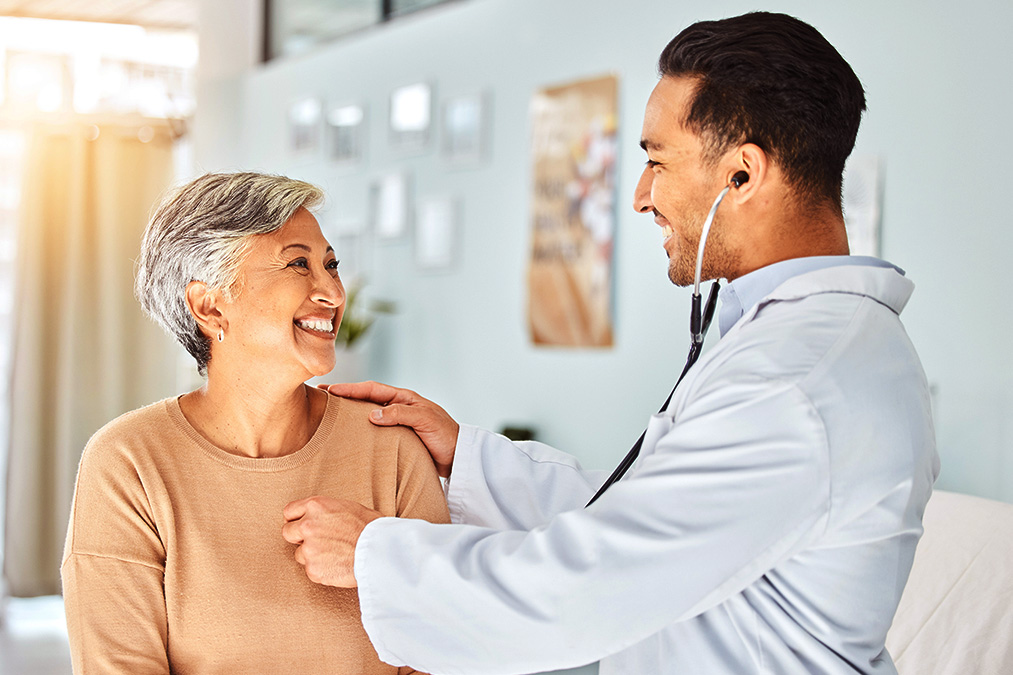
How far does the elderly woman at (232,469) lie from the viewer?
143cm

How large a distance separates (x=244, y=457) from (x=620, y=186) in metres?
2.16

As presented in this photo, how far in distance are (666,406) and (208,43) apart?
489cm

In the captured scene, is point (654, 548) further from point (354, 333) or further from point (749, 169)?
point (354, 333)

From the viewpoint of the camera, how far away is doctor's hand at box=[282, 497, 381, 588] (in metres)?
1.33

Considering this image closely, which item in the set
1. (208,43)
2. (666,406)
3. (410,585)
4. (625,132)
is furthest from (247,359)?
(208,43)

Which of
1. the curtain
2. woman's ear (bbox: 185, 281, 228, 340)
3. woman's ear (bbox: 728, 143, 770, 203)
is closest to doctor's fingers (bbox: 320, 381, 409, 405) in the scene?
woman's ear (bbox: 185, 281, 228, 340)

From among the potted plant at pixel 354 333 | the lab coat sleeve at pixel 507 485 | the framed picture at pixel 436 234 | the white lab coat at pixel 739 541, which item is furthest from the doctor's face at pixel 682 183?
the potted plant at pixel 354 333

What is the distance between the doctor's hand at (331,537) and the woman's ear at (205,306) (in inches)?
14.7

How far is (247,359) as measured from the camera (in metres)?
1.61

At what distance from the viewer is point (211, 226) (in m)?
1.56

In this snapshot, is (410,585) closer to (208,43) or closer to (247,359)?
(247,359)

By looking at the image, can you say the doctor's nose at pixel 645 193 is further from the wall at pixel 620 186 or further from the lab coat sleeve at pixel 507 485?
the wall at pixel 620 186

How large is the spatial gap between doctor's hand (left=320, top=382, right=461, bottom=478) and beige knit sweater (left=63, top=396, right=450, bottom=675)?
0.15 meters

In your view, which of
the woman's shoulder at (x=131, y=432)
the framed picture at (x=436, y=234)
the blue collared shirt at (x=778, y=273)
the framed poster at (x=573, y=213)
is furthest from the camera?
the framed picture at (x=436, y=234)
